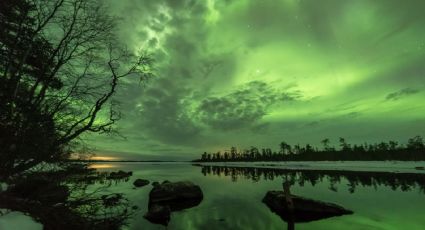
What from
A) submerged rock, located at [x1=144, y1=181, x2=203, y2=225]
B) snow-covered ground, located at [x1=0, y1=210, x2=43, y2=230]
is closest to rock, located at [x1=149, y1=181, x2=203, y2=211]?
submerged rock, located at [x1=144, y1=181, x2=203, y2=225]

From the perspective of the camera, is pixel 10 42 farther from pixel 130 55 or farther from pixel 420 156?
pixel 420 156

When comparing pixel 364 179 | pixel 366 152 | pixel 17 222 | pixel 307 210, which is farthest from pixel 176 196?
pixel 366 152

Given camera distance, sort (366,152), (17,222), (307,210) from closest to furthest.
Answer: (17,222)
(307,210)
(366,152)

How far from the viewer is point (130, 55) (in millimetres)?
10977

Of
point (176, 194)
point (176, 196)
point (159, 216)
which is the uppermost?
point (176, 194)

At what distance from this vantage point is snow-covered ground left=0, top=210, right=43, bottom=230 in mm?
6632

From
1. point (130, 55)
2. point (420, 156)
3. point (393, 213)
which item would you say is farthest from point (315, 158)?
point (130, 55)

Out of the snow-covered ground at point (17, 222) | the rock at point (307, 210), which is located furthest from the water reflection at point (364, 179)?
the snow-covered ground at point (17, 222)

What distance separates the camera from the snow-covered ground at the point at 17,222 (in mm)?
6632

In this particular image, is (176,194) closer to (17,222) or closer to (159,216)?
(159,216)

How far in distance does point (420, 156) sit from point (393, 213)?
85.7 metres

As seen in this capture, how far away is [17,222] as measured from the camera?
6.99 m

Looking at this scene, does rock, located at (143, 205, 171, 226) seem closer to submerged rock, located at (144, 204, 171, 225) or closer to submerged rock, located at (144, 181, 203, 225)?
submerged rock, located at (144, 204, 171, 225)

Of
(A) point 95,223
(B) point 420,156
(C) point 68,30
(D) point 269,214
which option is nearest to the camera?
(A) point 95,223
